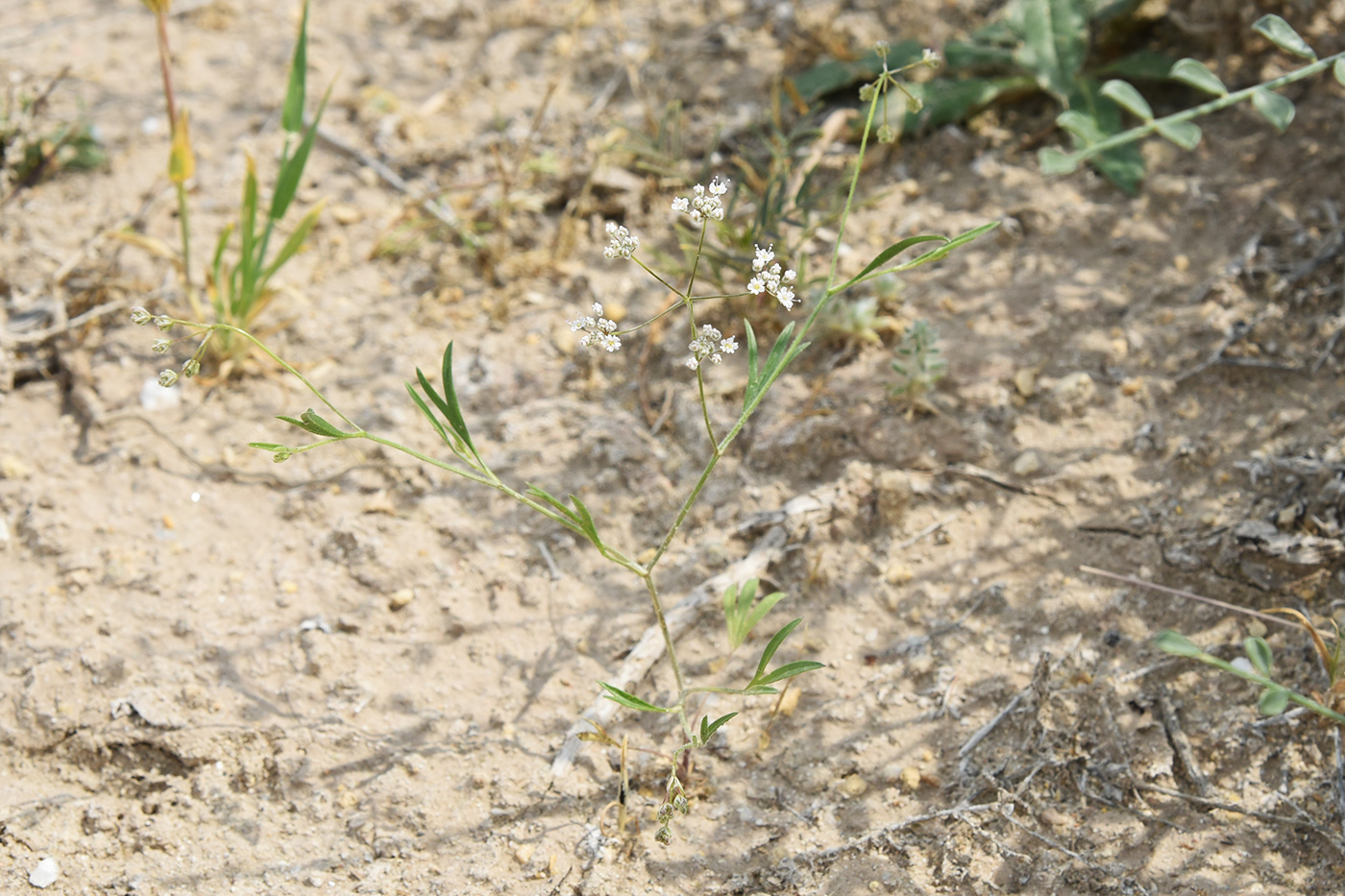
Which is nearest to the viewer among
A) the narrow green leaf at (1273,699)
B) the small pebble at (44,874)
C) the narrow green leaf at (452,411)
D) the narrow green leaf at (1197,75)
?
the narrow green leaf at (1273,699)

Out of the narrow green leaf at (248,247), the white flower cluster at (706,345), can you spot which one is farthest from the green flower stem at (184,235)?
the white flower cluster at (706,345)

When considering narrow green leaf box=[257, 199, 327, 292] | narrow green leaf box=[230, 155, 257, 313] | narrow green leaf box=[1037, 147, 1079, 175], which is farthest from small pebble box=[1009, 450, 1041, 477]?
narrow green leaf box=[230, 155, 257, 313]

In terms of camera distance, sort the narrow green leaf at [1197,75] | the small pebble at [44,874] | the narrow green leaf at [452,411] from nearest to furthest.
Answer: the narrow green leaf at [452,411]
the small pebble at [44,874]
the narrow green leaf at [1197,75]

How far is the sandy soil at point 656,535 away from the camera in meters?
1.78

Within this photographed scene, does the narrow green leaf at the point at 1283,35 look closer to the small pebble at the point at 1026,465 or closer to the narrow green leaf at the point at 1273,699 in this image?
the small pebble at the point at 1026,465

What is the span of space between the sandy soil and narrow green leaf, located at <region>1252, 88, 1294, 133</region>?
594 mm

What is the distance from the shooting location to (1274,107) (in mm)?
2008

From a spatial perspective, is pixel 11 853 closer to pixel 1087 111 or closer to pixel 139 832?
pixel 139 832

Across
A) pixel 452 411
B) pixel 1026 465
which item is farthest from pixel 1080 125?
pixel 452 411

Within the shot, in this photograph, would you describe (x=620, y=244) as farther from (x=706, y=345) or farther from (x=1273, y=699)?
(x=1273, y=699)

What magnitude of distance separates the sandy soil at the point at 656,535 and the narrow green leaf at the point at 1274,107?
594 mm

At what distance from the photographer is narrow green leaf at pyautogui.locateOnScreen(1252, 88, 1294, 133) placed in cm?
199

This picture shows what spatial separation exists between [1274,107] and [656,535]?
5.37 ft

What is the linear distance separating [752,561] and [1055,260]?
1321 mm
